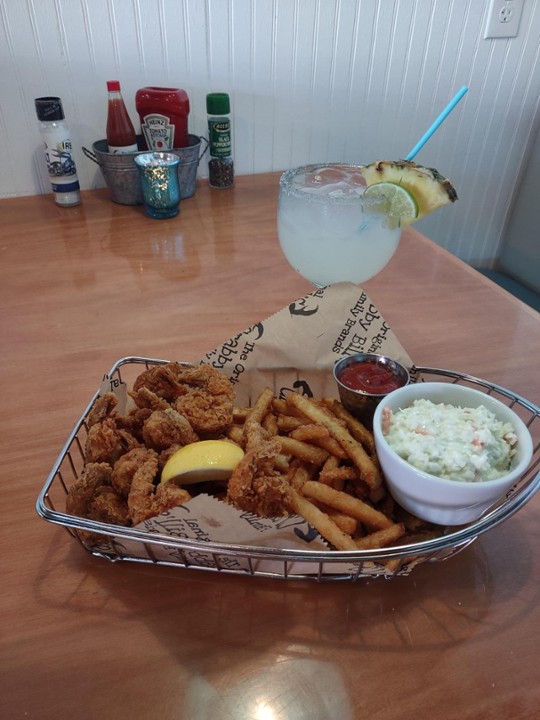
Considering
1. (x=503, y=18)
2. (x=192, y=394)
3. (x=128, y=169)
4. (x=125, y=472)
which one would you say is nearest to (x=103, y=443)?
(x=125, y=472)

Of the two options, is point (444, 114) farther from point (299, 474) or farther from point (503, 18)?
point (503, 18)

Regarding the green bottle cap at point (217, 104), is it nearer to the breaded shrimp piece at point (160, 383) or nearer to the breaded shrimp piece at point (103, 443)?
the breaded shrimp piece at point (160, 383)

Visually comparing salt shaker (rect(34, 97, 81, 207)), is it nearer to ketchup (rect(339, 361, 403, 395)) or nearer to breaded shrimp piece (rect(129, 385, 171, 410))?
breaded shrimp piece (rect(129, 385, 171, 410))

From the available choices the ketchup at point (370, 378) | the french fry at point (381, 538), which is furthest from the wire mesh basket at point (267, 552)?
the ketchup at point (370, 378)

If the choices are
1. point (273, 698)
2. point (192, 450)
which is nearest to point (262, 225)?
point (192, 450)

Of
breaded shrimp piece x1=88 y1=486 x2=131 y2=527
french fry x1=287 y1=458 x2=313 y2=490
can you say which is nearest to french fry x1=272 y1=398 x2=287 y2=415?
french fry x1=287 y1=458 x2=313 y2=490

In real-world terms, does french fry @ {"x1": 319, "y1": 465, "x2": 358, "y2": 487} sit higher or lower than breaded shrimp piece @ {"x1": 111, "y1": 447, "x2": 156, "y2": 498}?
lower
